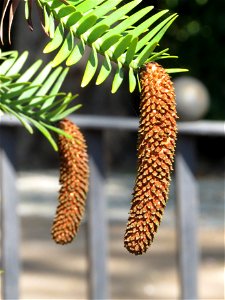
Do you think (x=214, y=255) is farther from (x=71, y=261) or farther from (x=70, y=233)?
(x=70, y=233)

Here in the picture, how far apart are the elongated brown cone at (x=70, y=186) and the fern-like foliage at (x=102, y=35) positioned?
0.70ft

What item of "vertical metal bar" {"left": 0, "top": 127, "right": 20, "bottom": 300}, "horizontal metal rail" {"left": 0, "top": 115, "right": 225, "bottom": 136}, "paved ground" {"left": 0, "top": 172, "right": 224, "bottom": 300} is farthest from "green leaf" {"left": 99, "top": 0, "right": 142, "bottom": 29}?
"paved ground" {"left": 0, "top": 172, "right": 224, "bottom": 300}

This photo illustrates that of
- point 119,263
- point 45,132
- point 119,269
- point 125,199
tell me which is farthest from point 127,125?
point 125,199

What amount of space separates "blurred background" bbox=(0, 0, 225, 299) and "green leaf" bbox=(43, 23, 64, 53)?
2.08 metres

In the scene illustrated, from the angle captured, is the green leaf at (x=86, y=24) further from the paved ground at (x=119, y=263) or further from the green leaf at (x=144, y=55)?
the paved ground at (x=119, y=263)

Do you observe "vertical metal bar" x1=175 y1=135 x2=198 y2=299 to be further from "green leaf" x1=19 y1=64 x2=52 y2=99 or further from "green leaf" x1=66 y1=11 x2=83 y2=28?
"green leaf" x1=66 y1=11 x2=83 y2=28

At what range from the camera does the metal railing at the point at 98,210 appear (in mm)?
4277

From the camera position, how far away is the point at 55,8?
3.13 feet

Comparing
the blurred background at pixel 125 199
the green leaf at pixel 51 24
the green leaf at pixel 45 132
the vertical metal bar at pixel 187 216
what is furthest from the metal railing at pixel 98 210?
the green leaf at pixel 51 24

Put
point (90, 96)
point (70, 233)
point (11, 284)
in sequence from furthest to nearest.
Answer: point (90, 96) < point (11, 284) < point (70, 233)

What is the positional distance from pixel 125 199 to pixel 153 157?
11525 mm

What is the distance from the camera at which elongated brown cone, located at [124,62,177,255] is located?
0.87 meters

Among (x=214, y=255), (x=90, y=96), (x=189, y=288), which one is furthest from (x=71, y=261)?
(x=90, y=96)

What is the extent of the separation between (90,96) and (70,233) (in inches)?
577
